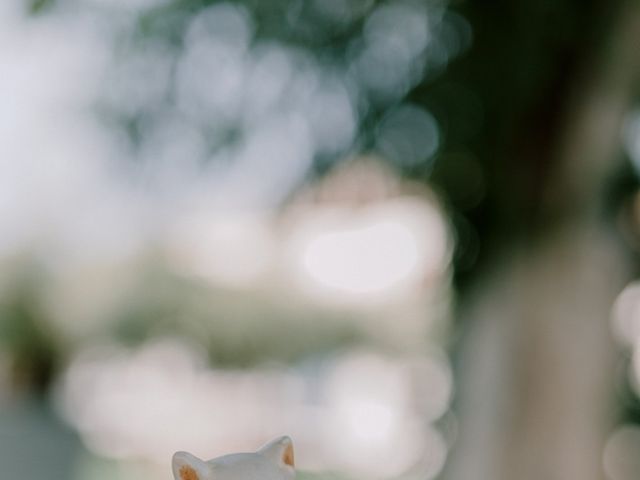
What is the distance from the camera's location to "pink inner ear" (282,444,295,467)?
2.00 ft

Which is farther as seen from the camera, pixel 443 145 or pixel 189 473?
pixel 443 145

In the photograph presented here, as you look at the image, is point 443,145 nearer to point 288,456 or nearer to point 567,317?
point 567,317

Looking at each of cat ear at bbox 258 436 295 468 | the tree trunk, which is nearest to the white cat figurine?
cat ear at bbox 258 436 295 468

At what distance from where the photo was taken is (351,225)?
8.18ft

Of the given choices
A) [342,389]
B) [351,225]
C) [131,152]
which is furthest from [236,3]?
[342,389]

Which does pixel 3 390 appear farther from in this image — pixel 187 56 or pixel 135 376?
pixel 187 56

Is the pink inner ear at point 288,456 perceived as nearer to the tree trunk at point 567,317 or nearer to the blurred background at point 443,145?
the blurred background at point 443,145

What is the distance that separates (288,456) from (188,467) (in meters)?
0.08

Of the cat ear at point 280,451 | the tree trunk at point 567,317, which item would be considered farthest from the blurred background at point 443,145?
the cat ear at point 280,451

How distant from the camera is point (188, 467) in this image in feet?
1.84

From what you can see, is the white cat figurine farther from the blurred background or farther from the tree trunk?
the tree trunk

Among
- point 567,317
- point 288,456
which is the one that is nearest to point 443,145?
point 567,317

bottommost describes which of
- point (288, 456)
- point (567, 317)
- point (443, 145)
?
point (567, 317)

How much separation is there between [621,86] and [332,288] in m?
2.84
